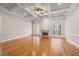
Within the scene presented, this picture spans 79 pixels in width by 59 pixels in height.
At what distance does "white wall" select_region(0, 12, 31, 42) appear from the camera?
2191 mm

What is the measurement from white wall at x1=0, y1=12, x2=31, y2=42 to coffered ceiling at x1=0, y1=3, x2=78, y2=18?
0.15m

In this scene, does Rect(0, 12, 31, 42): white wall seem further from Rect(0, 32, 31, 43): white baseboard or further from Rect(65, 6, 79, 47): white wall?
Rect(65, 6, 79, 47): white wall

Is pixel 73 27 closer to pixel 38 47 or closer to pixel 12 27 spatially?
pixel 38 47

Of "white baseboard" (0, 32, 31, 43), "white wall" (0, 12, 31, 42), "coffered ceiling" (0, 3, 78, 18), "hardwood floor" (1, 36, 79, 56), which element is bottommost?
"hardwood floor" (1, 36, 79, 56)

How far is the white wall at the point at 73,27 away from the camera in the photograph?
222cm

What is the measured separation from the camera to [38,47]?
2.22 m

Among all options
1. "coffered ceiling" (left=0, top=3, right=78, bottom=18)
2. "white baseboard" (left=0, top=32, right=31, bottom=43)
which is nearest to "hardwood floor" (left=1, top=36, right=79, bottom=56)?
"white baseboard" (left=0, top=32, right=31, bottom=43)

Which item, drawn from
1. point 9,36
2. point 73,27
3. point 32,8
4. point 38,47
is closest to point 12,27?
point 9,36

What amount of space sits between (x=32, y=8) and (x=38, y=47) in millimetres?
998

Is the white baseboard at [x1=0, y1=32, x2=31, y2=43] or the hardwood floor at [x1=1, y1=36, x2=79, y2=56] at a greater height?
the white baseboard at [x1=0, y1=32, x2=31, y2=43]

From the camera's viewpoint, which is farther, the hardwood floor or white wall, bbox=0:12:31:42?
white wall, bbox=0:12:31:42

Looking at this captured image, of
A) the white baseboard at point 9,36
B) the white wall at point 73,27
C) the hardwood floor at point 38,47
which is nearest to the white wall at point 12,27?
the white baseboard at point 9,36

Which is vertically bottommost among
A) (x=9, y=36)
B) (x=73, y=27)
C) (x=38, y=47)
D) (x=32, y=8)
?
(x=38, y=47)

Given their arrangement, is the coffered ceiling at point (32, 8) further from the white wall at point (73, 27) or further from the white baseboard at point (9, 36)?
the white baseboard at point (9, 36)
